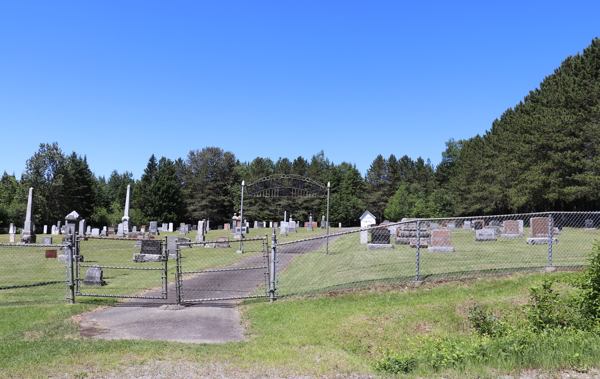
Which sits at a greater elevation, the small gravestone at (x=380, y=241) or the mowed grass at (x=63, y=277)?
the small gravestone at (x=380, y=241)

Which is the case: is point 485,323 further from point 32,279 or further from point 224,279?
point 32,279

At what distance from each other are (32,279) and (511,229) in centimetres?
2214

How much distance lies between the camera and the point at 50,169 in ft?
253

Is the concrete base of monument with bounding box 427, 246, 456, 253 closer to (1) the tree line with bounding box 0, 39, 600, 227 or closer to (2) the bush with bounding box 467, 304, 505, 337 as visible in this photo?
(2) the bush with bounding box 467, 304, 505, 337

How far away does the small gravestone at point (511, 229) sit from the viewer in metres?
24.5

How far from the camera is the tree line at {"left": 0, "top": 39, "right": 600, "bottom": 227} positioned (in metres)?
38.9

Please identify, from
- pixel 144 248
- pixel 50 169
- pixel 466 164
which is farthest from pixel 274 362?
pixel 50 169

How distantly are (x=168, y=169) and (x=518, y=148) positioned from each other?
62169mm

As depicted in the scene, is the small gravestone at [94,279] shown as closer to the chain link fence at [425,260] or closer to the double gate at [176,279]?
the double gate at [176,279]

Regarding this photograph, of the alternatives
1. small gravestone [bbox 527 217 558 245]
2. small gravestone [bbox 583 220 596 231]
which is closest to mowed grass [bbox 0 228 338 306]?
small gravestone [bbox 527 217 558 245]

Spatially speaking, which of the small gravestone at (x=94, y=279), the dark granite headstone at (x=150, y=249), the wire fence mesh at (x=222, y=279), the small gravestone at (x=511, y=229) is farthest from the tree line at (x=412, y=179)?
the small gravestone at (x=94, y=279)

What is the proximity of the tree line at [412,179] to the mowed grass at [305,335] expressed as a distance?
29347 mm

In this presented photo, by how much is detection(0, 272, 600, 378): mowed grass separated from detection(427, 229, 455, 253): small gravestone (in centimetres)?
716

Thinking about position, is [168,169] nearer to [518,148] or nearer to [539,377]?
[518,148]
